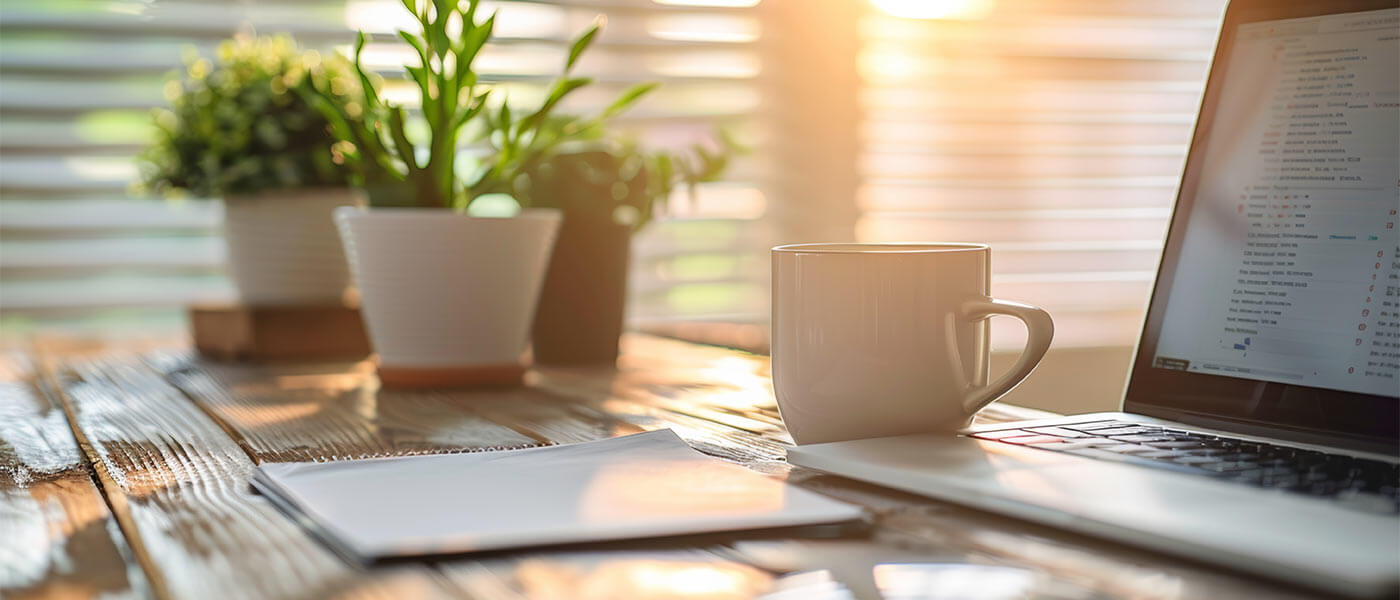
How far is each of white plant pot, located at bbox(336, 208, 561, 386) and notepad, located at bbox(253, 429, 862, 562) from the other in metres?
0.42

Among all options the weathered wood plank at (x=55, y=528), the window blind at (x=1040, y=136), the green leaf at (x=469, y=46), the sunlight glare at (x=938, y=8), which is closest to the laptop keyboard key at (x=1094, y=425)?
the weathered wood plank at (x=55, y=528)

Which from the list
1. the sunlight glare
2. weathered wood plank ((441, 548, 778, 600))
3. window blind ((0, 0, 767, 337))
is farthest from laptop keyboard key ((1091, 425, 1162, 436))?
the sunlight glare

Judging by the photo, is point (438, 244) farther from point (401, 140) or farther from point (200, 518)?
point (200, 518)

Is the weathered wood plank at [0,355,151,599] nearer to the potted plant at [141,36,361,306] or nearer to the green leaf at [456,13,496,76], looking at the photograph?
the green leaf at [456,13,496,76]

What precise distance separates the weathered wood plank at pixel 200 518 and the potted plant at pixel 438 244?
0.18 m

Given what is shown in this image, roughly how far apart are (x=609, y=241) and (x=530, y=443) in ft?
1.62

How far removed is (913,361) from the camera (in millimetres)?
629

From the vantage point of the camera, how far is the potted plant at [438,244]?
1.00 m

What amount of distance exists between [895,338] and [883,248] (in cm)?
10

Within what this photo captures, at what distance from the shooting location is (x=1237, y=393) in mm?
671

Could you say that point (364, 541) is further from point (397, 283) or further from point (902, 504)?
point (397, 283)

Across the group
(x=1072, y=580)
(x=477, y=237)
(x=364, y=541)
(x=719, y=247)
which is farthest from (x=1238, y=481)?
(x=719, y=247)

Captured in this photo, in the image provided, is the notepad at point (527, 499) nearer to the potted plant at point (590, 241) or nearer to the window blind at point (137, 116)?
the potted plant at point (590, 241)

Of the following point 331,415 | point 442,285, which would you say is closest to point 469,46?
point 442,285
